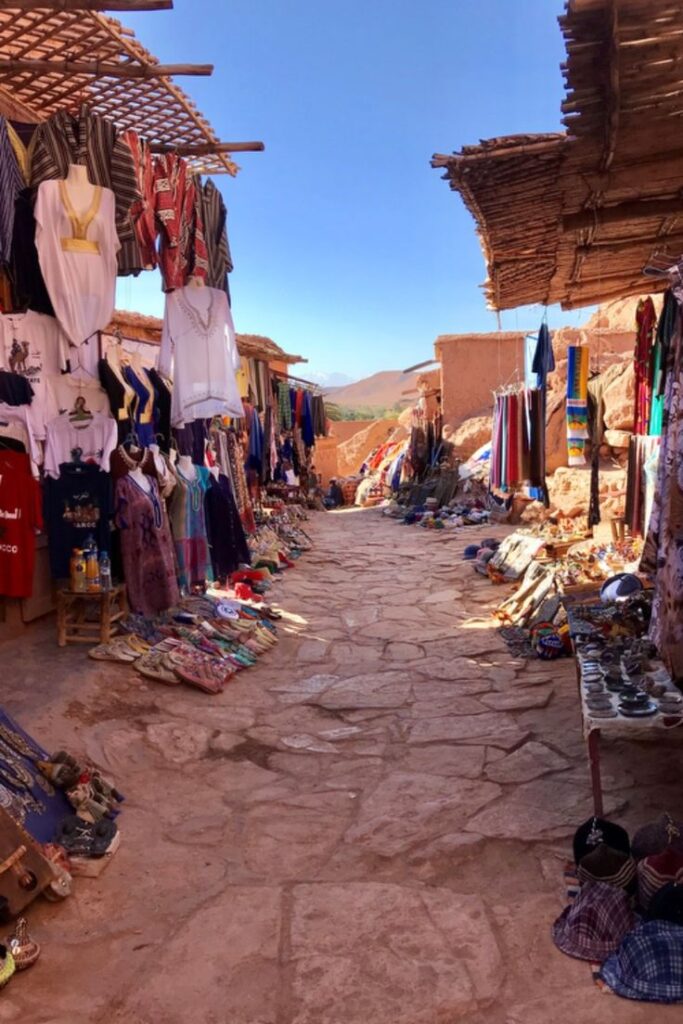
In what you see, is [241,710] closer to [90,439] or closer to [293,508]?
[90,439]

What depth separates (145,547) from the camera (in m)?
6.05

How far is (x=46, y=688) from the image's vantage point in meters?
5.06

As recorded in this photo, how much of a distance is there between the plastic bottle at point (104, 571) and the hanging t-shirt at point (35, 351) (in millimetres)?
965

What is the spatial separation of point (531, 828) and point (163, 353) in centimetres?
465

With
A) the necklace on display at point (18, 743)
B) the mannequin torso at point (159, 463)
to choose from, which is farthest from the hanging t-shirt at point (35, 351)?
the necklace on display at point (18, 743)

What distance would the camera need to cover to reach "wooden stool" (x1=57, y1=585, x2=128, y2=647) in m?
5.74

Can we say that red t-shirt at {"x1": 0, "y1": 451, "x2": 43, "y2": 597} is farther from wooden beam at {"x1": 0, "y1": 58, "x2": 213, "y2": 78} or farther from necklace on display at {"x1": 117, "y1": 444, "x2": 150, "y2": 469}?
wooden beam at {"x1": 0, "y1": 58, "x2": 213, "y2": 78}

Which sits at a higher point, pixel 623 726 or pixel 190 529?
pixel 190 529

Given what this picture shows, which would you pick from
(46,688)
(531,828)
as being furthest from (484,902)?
(46,688)

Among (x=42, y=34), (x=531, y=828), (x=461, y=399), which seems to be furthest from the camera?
(x=461, y=399)

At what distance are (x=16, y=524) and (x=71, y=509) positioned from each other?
553 mm

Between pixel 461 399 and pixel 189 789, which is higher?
pixel 461 399

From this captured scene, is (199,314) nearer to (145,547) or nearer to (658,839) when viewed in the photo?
(145,547)

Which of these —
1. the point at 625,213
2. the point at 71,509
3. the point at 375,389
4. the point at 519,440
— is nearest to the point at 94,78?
the point at 71,509
